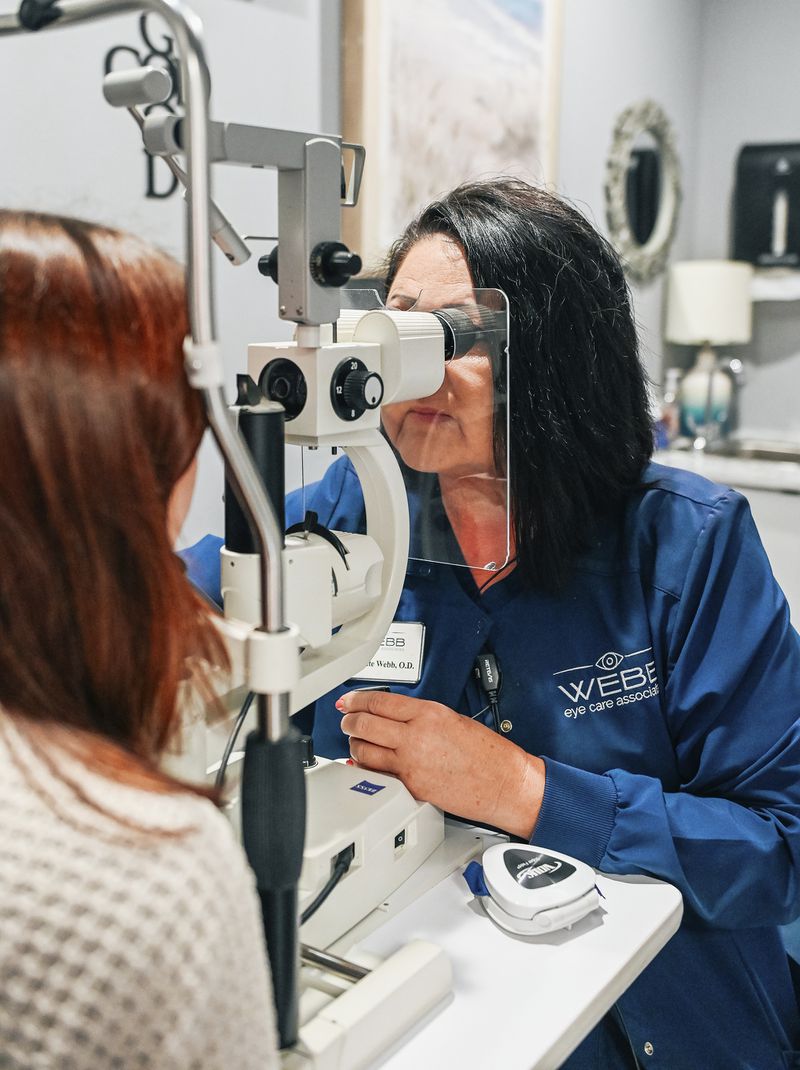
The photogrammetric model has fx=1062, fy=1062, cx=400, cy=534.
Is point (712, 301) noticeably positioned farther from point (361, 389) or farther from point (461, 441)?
point (361, 389)

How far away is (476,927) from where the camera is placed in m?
0.95

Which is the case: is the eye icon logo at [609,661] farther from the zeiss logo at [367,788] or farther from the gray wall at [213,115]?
the gray wall at [213,115]

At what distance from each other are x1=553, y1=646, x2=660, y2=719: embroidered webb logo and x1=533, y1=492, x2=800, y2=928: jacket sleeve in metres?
0.03

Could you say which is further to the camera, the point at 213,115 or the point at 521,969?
the point at 213,115

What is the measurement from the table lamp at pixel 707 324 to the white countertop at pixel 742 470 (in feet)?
0.45

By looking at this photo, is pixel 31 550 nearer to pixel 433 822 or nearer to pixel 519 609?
pixel 433 822

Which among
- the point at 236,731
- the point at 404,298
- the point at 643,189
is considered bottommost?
the point at 236,731

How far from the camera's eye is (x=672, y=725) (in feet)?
3.87

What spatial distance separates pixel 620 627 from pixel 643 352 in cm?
39

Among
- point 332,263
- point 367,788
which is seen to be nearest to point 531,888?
point 367,788

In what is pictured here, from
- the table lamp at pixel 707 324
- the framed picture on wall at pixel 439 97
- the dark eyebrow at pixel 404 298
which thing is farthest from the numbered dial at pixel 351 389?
the table lamp at pixel 707 324

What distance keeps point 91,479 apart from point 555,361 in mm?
741

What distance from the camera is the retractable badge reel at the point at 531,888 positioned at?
0.92 meters

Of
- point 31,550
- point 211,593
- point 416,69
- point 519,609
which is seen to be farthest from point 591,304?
point 416,69
